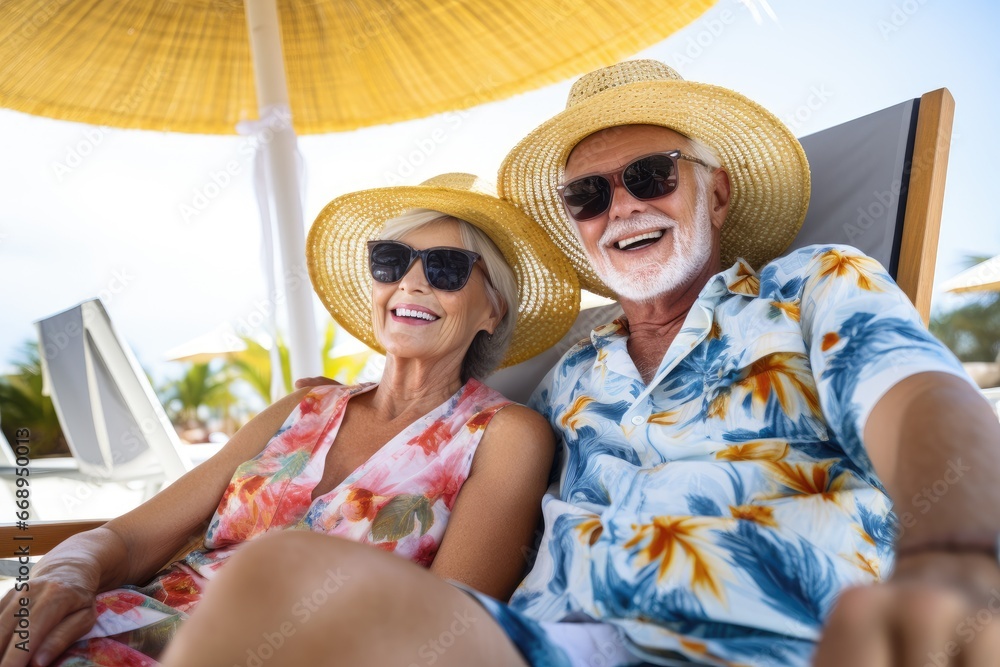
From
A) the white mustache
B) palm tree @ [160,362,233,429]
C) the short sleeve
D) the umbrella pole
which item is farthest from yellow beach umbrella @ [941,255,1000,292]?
palm tree @ [160,362,233,429]

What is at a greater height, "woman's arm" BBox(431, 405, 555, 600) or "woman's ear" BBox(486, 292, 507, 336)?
"woman's ear" BBox(486, 292, 507, 336)

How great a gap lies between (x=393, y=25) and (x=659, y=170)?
102 inches

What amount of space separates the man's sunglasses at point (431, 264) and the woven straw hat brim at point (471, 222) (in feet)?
0.55

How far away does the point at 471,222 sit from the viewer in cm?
234

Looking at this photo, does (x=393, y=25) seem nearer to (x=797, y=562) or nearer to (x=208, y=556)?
(x=208, y=556)

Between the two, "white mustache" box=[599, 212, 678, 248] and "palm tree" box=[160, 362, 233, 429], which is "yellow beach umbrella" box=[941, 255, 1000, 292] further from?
"palm tree" box=[160, 362, 233, 429]

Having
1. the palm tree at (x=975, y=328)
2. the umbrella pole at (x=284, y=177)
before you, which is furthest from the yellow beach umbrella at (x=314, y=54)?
the palm tree at (x=975, y=328)

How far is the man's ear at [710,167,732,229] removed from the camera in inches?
84.9

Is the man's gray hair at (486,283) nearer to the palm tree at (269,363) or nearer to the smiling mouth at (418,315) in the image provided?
the smiling mouth at (418,315)

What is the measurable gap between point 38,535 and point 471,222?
1561mm

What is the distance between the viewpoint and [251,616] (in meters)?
0.87

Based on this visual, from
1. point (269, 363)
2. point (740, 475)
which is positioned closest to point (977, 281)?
point (740, 475)

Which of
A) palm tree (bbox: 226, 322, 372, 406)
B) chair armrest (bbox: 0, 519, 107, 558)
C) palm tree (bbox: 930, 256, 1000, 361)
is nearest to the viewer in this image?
chair armrest (bbox: 0, 519, 107, 558)

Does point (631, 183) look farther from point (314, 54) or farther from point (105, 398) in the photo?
point (105, 398)
